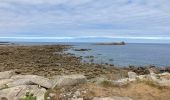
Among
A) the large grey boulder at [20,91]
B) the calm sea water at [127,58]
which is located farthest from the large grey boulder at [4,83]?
A: the calm sea water at [127,58]

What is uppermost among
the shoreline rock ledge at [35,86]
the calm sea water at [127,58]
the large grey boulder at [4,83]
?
the shoreline rock ledge at [35,86]

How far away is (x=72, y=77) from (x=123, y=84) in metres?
2.80

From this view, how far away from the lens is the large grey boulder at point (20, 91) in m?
16.4

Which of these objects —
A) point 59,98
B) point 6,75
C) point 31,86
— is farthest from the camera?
point 6,75

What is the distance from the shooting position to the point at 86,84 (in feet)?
54.6

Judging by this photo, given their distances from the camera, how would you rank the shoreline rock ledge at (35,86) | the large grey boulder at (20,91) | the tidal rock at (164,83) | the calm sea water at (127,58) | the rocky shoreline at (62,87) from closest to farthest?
1. the rocky shoreline at (62,87)
2. the large grey boulder at (20,91)
3. the shoreline rock ledge at (35,86)
4. the tidal rock at (164,83)
5. the calm sea water at (127,58)

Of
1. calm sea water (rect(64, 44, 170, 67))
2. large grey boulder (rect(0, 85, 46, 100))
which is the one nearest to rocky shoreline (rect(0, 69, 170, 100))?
large grey boulder (rect(0, 85, 46, 100))

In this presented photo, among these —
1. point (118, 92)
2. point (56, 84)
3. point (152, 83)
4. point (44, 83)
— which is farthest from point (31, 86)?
point (152, 83)

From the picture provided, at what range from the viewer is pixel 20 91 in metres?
17.0

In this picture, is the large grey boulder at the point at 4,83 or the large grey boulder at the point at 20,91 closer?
the large grey boulder at the point at 20,91

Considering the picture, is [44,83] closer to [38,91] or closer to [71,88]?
[38,91]

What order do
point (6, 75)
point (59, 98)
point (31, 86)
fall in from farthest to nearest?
point (6, 75) < point (31, 86) < point (59, 98)

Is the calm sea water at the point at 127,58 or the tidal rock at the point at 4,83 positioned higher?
the tidal rock at the point at 4,83

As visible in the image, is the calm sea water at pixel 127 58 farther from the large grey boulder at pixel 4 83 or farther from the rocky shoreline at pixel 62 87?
the rocky shoreline at pixel 62 87
